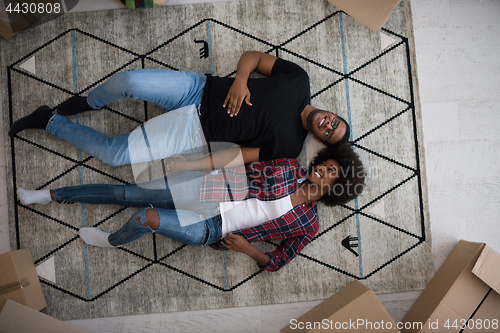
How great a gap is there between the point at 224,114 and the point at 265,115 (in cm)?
22

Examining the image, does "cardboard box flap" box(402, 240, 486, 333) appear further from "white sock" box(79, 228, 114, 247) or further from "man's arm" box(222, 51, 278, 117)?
"white sock" box(79, 228, 114, 247)

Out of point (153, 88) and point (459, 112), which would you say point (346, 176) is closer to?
point (459, 112)

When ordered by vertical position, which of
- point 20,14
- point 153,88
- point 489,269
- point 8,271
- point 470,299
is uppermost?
point 20,14

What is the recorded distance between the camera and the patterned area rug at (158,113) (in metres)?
1.83

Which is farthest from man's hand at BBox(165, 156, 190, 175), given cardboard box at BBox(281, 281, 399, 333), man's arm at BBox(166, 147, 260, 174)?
cardboard box at BBox(281, 281, 399, 333)

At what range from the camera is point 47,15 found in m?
1.88

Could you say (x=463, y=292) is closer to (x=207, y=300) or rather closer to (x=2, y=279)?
(x=207, y=300)

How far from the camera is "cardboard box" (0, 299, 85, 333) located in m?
1.53

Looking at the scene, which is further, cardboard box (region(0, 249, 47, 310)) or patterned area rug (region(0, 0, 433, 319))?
patterned area rug (region(0, 0, 433, 319))

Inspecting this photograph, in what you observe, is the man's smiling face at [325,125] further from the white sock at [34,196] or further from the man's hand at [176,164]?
the white sock at [34,196]

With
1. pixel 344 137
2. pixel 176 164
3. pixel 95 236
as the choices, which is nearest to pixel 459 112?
pixel 344 137

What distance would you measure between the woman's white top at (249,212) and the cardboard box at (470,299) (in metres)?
0.94

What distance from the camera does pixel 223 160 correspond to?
5.60 ft

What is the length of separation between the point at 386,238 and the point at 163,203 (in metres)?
1.35
